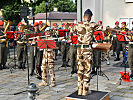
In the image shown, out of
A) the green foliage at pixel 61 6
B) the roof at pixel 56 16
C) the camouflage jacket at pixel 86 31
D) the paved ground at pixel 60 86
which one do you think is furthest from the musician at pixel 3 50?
the green foliage at pixel 61 6

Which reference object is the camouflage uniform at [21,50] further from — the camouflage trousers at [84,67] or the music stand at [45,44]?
the camouflage trousers at [84,67]

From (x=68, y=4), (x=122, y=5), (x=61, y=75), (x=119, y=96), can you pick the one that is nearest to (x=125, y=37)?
(x=119, y=96)

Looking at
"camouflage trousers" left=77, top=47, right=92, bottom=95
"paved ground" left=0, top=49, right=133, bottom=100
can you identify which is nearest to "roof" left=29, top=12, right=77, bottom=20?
"paved ground" left=0, top=49, right=133, bottom=100

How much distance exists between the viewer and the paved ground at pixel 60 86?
7934 mm

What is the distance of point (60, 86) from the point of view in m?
9.16

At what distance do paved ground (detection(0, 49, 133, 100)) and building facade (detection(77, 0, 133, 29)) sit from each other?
1020 cm

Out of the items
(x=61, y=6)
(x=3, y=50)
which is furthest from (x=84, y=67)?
(x=61, y=6)

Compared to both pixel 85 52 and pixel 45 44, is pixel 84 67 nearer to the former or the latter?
pixel 85 52

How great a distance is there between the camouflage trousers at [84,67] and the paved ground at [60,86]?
112 centimetres

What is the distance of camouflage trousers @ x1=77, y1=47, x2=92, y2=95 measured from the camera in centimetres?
676

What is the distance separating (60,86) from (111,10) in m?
14.1

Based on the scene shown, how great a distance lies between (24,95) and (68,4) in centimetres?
6978

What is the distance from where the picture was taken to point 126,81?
9.73m

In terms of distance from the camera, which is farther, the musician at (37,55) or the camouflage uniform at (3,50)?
the camouflage uniform at (3,50)
